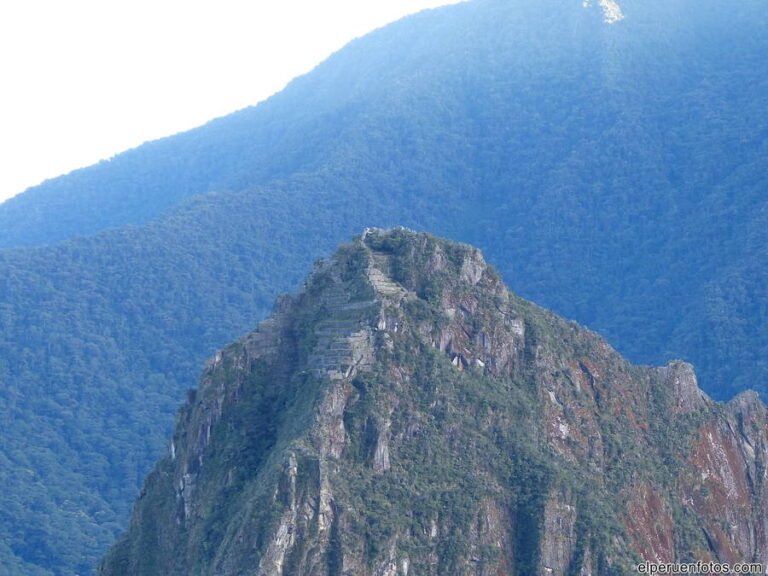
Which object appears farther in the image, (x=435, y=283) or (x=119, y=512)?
(x=119, y=512)

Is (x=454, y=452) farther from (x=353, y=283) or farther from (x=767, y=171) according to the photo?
(x=767, y=171)

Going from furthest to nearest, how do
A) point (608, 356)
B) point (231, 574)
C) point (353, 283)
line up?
point (608, 356) < point (353, 283) < point (231, 574)

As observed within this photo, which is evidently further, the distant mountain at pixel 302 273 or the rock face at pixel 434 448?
the distant mountain at pixel 302 273

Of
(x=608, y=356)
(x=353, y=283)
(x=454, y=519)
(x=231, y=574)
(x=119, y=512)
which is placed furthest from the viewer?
(x=119, y=512)

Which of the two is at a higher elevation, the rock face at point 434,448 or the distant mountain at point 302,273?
the distant mountain at point 302,273

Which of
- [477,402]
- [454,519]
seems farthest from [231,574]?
[477,402]

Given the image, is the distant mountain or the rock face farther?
the distant mountain

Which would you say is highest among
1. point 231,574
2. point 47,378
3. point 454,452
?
point 47,378

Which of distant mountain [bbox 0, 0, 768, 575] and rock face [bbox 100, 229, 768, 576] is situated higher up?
distant mountain [bbox 0, 0, 768, 575]
